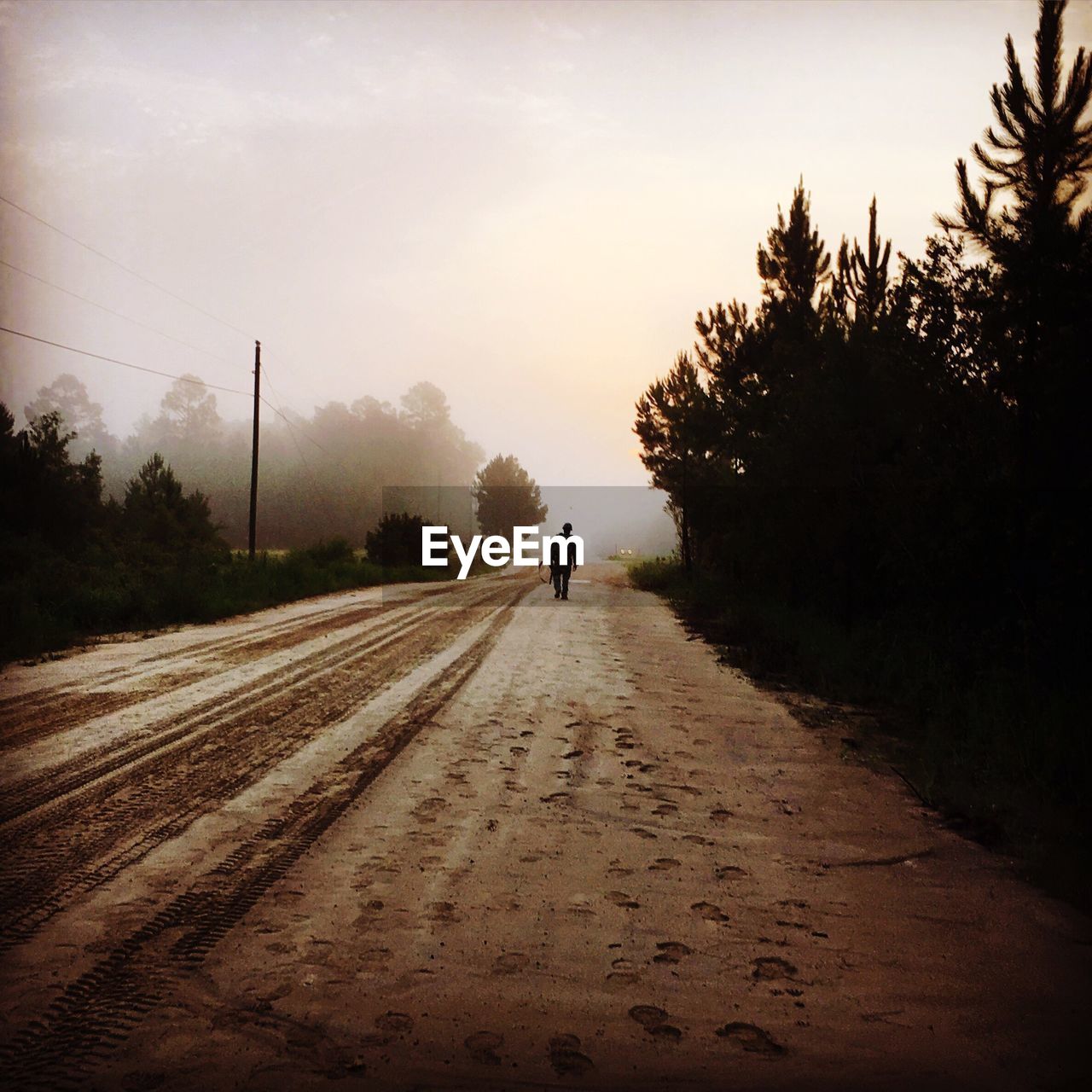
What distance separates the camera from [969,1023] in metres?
2.69

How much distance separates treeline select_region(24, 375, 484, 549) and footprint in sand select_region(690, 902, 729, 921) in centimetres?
8103

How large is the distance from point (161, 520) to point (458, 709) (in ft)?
114

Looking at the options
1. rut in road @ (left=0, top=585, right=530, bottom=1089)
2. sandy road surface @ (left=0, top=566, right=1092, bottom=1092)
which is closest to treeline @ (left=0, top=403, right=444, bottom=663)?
sandy road surface @ (left=0, top=566, right=1092, bottom=1092)

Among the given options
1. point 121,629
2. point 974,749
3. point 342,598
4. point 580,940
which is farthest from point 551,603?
point 580,940

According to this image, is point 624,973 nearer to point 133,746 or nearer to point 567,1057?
point 567,1057

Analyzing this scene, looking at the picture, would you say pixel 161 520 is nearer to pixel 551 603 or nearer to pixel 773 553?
pixel 551 603

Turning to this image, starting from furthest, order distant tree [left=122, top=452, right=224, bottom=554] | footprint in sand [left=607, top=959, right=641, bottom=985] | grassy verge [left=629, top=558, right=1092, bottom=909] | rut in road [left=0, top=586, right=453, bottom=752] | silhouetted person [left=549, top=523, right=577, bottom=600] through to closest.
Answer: distant tree [left=122, top=452, right=224, bottom=554]
silhouetted person [left=549, top=523, right=577, bottom=600]
rut in road [left=0, top=586, right=453, bottom=752]
grassy verge [left=629, top=558, right=1092, bottom=909]
footprint in sand [left=607, top=959, right=641, bottom=985]

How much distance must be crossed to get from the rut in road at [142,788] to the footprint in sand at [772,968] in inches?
114

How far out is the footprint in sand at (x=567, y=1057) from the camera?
2416 mm

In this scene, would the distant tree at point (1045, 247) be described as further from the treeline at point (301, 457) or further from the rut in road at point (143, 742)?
the treeline at point (301, 457)

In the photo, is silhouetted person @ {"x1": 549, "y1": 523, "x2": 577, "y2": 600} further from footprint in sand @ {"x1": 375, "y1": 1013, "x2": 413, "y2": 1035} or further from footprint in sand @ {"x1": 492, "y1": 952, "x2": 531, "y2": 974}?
footprint in sand @ {"x1": 375, "y1": 1013, "x2": 413, "y2": 1035}

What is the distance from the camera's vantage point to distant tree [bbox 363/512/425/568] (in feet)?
137

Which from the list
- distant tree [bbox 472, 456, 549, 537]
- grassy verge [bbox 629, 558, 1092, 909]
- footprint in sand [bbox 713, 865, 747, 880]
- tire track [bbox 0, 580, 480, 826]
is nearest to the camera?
footprint in sand [bbox 713, 865, 747, 880]

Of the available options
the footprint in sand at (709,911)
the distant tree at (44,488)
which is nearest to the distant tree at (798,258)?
the footprint in sand at (709,911)
